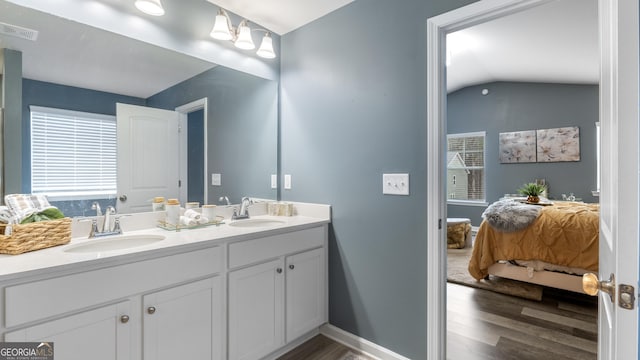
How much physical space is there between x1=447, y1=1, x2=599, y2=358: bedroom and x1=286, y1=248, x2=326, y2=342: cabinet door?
10.9 ft

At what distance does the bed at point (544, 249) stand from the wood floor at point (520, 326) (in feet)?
0.72

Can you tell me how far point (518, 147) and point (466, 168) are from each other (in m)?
1.00

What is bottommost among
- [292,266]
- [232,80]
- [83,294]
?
[292,266]

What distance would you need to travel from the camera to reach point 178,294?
1.37 meters

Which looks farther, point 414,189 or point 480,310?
point 480,310

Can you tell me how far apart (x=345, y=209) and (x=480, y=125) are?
5.13 metres

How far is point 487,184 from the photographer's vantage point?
233 inches

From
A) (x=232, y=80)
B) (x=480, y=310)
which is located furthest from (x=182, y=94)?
(x=480, y=310)

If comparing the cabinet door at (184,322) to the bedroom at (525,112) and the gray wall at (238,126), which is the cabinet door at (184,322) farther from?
the bedroom at (525,112)

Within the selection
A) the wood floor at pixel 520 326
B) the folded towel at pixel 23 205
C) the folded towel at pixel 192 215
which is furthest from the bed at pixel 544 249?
the folded towel at pixel 23 205

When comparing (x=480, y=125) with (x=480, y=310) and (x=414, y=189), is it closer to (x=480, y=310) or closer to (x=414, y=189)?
(x=480, y=310)

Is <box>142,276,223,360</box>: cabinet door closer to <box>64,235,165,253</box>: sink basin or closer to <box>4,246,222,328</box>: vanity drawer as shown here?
<box>4,246,222,328</box>: vanity drawer

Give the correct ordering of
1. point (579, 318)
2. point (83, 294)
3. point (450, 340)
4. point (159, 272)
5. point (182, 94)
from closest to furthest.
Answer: point (83, 294), point (159, 272), point (182, 94), point (450, 340), point (579, 318)

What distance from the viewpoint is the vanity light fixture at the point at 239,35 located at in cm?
193
